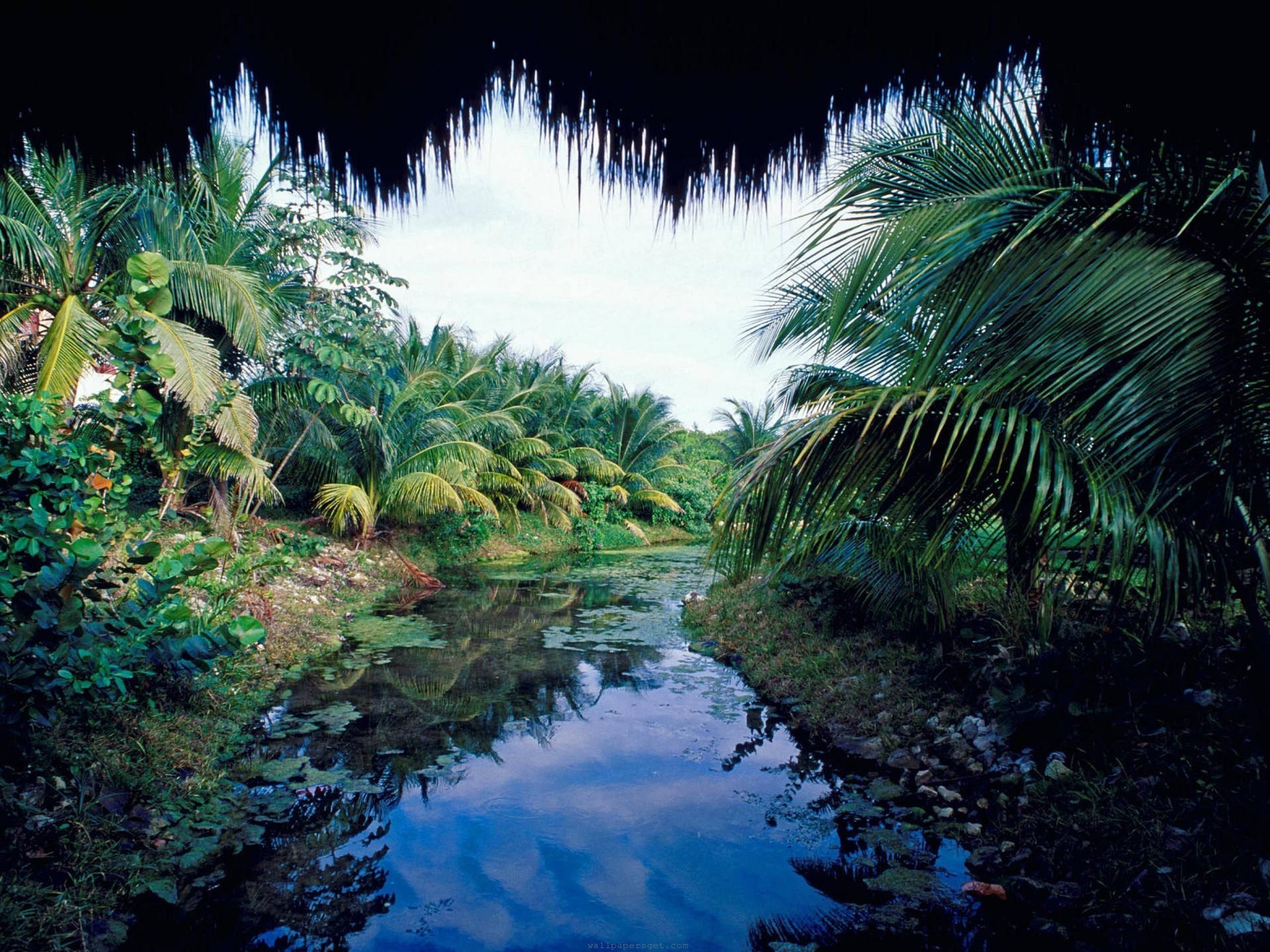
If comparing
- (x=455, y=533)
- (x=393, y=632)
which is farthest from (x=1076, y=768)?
(x=455, y=533)

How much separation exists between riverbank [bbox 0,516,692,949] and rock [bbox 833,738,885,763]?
4.03m

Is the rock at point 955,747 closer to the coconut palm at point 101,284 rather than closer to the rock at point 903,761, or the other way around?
the rock at point 903,761

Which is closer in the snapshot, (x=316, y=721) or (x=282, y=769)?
(x=282, y=769)

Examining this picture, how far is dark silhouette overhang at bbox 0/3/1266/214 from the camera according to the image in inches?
67.7

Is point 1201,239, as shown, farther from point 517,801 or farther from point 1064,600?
point 517,801

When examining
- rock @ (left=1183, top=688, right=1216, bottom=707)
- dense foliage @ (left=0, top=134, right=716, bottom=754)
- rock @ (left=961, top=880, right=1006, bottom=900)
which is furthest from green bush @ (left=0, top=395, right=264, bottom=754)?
rock @ (left=1183, top=688, right=1216, bottom=707)

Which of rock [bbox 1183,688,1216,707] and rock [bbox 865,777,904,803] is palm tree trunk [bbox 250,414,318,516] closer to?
rock [bbox 865,777,904,803]

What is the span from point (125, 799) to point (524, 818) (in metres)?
2.08

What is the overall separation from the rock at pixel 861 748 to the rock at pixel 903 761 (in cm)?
10

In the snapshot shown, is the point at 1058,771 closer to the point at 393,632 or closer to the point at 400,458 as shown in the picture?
the point at 393,632

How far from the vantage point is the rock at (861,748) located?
520 centimetres

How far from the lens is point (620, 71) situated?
2.09 metres

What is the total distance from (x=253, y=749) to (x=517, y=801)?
199cm

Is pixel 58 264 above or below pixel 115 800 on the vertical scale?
above
